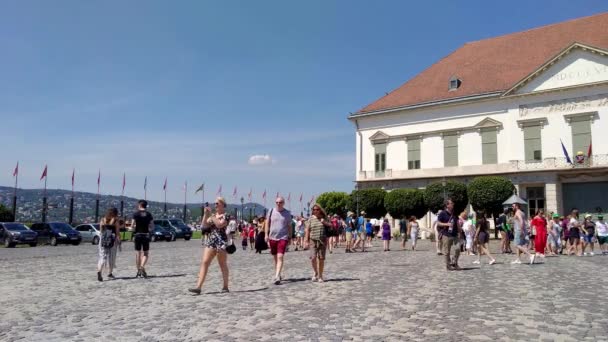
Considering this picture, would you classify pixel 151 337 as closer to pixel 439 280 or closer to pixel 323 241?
pixel 323 241

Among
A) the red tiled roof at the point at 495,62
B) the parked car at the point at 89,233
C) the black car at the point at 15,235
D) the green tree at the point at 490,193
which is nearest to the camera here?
the black car at the point at 15,235

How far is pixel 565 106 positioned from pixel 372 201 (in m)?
16.5

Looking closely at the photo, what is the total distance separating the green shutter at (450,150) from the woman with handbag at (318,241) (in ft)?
117

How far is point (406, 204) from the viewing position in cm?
4234

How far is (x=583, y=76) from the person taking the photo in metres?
38.9

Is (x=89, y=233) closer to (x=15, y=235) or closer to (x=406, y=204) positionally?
(x=15, y=235)

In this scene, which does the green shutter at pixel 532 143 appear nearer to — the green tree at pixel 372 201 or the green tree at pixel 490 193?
the green tree at pixel 490 193

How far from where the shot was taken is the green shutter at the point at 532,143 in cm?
4125

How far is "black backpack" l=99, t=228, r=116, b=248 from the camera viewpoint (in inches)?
478

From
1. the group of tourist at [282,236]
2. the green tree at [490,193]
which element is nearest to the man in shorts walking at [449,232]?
the group of tourist at [282,236]

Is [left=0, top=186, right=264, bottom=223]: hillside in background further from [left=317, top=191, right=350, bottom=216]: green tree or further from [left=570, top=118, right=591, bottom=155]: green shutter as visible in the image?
[left=570, top=118, right=591, bottom=155]: green shutter

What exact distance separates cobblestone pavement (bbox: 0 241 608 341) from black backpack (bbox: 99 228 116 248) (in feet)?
2.75

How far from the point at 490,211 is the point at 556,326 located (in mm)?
33505

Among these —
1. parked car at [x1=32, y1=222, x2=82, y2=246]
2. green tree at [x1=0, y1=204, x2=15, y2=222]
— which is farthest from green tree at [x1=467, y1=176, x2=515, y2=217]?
green tree at [x1=0, y1=204, x2=15, y2=222]
